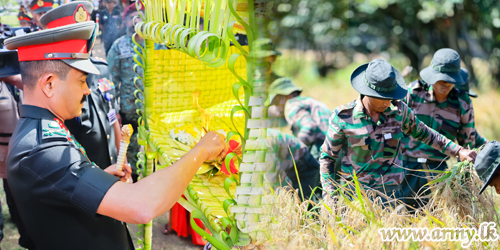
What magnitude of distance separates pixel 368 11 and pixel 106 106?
577 centimetres

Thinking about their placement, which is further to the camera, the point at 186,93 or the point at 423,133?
the point at 186,93

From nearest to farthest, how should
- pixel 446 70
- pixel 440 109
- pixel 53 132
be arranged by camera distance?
1. pixel 53 132
2. pixel 446 70
3. pixel 440 109

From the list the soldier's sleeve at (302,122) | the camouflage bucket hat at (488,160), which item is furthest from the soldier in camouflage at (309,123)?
the camouflage bucket hat at (488,160)

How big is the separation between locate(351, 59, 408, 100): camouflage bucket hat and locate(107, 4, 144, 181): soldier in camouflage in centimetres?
279

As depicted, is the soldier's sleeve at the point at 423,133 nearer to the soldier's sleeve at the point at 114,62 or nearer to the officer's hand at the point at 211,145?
the officer's hand at the point at 211,145

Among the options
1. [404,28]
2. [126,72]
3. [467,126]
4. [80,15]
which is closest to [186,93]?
[80,15]

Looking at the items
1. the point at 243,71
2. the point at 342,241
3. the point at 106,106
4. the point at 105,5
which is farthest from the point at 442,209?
the point at 105,5

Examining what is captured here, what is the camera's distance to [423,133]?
2.13 metres

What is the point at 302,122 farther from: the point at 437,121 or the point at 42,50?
the point at 42,50

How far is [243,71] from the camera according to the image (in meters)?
2.64

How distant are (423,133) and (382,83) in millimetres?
564

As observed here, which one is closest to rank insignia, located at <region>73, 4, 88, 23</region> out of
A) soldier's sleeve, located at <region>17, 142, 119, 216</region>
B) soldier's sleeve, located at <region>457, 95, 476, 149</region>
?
soldier's sleeve, located at <region>17, 142, 119, 216</region>

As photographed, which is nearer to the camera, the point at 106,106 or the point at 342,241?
the point at 342,241

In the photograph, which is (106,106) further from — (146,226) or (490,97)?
(490,97)
